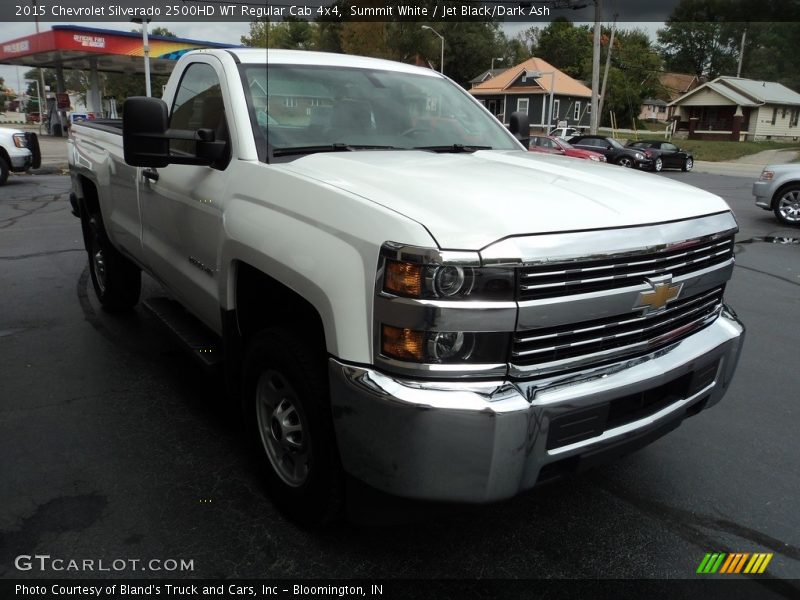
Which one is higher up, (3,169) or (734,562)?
(3,169)

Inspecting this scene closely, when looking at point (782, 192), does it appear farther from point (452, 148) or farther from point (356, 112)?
point (356, 112)

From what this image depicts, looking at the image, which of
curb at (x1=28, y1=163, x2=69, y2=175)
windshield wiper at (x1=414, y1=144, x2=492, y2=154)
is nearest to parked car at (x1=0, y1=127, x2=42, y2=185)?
curb at (x1=28, y1=163, x2=69, y2=175)

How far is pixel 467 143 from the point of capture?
148 inches

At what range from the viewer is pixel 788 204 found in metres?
11.8

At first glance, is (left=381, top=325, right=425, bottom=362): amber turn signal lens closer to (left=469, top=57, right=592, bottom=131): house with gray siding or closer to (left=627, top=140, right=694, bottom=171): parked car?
(left=627, top=140, right=694, bottom=171): parked car

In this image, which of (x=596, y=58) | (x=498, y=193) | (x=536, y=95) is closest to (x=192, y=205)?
(x=498, y=193)

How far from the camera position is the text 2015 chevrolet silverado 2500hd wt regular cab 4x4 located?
1988mm

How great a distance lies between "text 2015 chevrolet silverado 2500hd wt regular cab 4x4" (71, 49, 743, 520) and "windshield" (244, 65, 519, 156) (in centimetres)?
2

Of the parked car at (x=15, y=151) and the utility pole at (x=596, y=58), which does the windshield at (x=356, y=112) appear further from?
the utility pole at (x=596, y=58)

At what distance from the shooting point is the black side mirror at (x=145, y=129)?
290 cm

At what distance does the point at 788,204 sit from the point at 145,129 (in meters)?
12.3

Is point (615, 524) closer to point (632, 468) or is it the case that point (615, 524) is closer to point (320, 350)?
point (632, 468)

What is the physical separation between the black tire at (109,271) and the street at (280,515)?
2.48ft

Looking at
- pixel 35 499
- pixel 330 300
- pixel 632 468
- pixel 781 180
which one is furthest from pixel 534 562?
pixel 781 180
